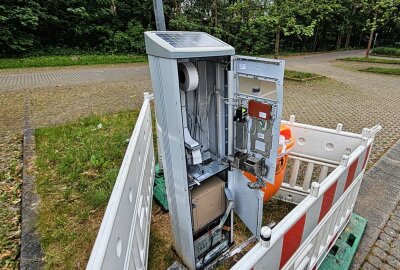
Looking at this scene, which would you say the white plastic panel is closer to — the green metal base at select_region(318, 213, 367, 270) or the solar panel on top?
the green metal base at select_region(318, 213, 367, 270)

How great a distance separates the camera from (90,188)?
3461 millimetres

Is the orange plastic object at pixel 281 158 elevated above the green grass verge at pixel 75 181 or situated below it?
above

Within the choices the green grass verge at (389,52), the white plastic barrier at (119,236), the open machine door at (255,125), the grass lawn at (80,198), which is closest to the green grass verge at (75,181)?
the grass lawn at (80,198)

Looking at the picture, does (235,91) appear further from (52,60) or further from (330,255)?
(52,60)

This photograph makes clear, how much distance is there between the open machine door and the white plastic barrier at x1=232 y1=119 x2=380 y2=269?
1.48 feet

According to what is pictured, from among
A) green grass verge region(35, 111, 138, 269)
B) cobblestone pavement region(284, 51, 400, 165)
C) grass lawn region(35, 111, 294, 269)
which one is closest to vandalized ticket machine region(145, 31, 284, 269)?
grass lawn region(35, 111, 294, 269)

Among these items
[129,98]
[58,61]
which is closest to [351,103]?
[129,98]

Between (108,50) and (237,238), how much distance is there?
63.0 feet

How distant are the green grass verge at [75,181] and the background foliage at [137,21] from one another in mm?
8214

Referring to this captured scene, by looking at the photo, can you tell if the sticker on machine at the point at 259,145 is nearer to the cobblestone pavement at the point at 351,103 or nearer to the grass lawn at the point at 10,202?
the grass lawn at the point at 10,202

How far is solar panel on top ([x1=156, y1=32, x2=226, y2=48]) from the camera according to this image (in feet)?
5.57

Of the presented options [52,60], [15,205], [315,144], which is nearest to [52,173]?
[15,205]

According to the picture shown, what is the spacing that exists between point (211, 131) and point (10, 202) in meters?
3.01

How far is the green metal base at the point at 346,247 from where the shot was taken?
2379mm
